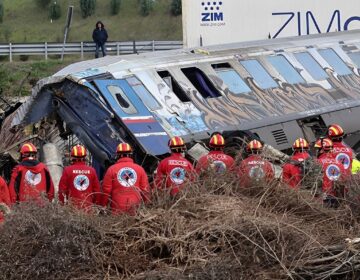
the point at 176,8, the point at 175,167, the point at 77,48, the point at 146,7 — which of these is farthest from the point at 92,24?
the point at 175,167

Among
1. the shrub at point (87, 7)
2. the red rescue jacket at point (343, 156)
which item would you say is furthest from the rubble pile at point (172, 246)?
the shrub at point (87, 7)

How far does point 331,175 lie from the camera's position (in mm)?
10094

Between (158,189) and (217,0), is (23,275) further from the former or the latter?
(217,0)

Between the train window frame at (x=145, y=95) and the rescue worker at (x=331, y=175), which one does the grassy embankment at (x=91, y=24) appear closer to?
the train window frame at (x=145, y=95)

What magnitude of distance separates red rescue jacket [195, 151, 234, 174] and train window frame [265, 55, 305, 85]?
4.15m

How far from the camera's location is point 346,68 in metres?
15.8

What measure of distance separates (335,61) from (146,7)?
1427 inches

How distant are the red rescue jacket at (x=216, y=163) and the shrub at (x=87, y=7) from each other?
4187 cm

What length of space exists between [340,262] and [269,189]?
5.17ft

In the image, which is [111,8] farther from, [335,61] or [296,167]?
[296,167]

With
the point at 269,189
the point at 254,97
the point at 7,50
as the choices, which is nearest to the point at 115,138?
the point at 254,97

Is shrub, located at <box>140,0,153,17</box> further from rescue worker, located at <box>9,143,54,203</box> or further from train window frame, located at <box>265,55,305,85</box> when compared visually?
rescue worker, located at <box>9,143,54,203</box>

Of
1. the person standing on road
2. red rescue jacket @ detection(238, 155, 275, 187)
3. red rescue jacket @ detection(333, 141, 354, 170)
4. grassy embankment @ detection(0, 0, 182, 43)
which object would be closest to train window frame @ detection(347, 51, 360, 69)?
red rescue jacket @ detection(333, 141, 354, 170)

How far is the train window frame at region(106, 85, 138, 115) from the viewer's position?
1220 cm
